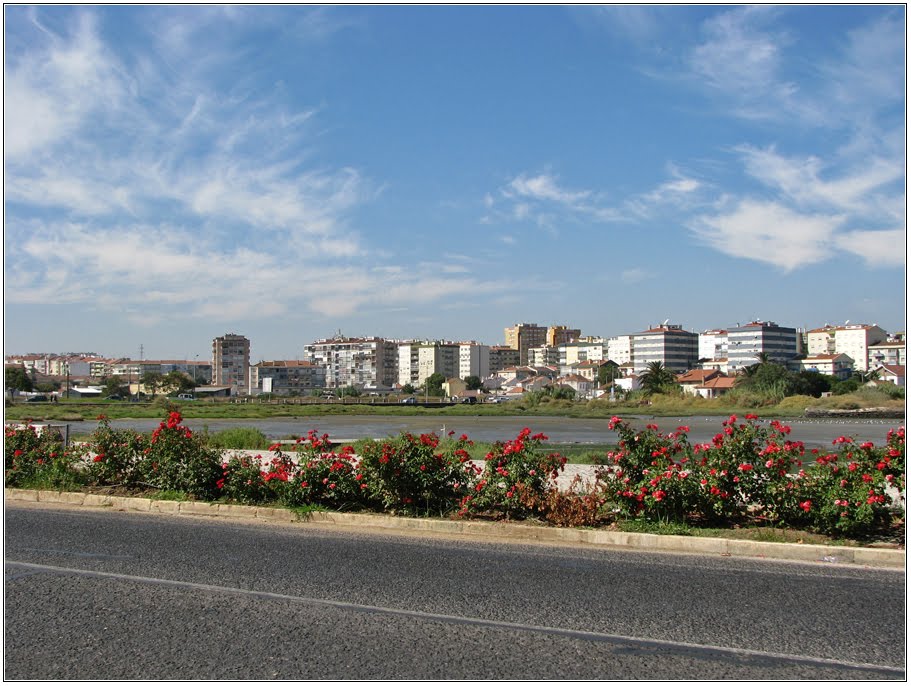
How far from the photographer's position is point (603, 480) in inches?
422

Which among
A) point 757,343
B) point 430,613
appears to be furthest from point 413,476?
point 757,343

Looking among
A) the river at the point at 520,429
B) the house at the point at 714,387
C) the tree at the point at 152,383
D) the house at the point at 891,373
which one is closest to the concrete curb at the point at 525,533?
the river at the point at 520,429

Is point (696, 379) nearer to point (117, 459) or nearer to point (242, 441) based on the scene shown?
point (242, 441)

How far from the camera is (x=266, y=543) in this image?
9.66 m

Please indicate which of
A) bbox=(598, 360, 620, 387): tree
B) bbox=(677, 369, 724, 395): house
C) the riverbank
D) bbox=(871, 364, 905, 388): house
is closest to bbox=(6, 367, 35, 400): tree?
the riverbank

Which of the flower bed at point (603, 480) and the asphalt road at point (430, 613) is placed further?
the flower bed at point (603, 480)

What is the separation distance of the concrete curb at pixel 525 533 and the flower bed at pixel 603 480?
352 millimetres

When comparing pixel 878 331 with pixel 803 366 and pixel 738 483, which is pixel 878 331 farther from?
pixel 738 483

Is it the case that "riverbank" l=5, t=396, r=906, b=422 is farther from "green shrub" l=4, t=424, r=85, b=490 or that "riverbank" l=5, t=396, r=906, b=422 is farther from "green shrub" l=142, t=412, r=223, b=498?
"green shrub" l=142, t=412, r=223, b=498

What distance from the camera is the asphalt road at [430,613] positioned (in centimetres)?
532

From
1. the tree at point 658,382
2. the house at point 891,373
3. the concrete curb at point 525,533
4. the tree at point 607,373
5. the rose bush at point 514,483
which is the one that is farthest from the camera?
the tree at point 607,373

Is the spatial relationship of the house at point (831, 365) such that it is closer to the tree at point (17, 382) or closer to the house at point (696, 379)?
the house at point (696, 379)

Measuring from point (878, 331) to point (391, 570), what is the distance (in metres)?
219

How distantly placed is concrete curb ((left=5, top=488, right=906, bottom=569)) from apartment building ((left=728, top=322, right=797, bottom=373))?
19023 centimetres
